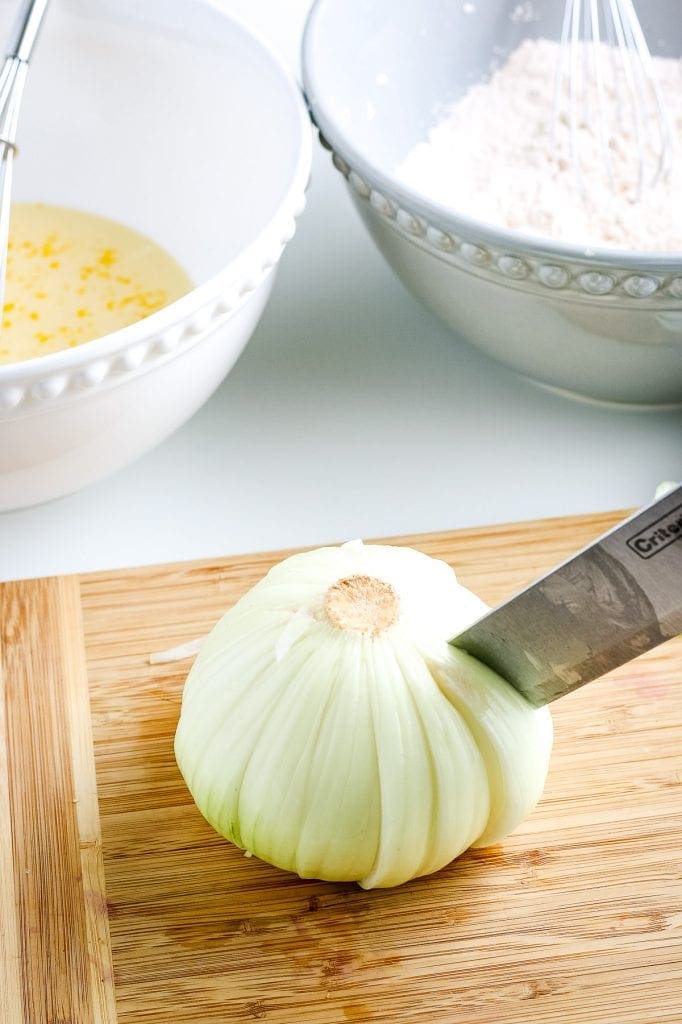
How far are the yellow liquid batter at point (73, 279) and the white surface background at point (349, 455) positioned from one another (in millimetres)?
121

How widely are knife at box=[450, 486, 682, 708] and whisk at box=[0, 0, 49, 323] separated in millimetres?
494

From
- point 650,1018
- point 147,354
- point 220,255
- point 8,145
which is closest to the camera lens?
point 650,1018

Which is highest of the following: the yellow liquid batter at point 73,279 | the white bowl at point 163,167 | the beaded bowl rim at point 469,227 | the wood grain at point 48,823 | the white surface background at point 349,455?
the beaded bowl rim at point 469,227

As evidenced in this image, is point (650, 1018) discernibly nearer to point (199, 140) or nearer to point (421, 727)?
point (421, 727)

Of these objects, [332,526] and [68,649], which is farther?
[332,526]

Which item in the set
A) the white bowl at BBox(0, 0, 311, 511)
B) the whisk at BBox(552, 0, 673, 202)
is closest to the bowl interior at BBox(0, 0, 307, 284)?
the white bowl at BBox(0, 0, 311, 511)

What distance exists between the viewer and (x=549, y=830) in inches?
32.6

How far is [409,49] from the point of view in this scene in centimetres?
121

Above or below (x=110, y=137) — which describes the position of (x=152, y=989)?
below

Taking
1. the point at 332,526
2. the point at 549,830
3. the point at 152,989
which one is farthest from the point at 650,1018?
the point at 332,526

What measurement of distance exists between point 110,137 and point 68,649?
0.53 m

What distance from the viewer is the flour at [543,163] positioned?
1.07 metres

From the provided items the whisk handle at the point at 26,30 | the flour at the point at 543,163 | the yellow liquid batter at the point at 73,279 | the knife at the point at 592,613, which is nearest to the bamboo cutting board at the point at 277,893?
the knife at the point at 592,613

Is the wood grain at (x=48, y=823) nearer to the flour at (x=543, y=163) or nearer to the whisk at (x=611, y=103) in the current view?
the flour at (x=543, y=163)
